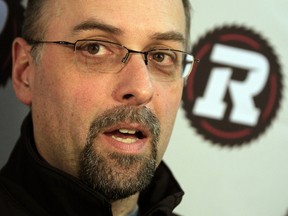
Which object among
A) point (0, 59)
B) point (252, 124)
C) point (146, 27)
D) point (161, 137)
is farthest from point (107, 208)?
point (252, 124)

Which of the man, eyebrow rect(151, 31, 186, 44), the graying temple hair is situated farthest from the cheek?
the graying temple hair

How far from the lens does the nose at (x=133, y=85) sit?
869 millimetres

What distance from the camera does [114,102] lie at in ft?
2.87

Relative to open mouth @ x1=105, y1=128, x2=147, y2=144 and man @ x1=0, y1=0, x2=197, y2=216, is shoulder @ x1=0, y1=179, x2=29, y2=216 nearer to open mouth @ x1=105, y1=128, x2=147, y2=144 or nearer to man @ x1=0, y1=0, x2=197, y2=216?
man @ x1=0, y1=0, x2=197, y2=216

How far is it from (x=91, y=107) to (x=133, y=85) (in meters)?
0.10

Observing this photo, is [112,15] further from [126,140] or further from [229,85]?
[229,85]

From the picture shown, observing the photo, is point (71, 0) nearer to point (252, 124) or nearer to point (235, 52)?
point (235, 52)

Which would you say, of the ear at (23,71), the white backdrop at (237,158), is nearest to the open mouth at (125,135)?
the ear at (23,71)

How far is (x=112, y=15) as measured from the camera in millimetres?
900

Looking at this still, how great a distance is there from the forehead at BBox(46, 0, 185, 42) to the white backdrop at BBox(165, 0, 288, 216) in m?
0.42

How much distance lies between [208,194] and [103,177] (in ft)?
1.87

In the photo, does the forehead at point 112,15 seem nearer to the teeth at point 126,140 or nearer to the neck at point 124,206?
the teeth at point 126,140

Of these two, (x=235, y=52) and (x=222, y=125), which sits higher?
(x=235, y=52)

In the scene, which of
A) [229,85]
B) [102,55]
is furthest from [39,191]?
[229,85]
